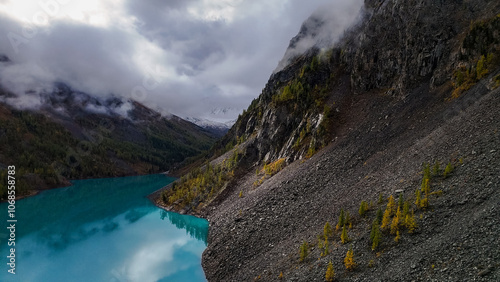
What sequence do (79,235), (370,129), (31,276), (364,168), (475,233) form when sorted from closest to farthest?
(475,233) → (364,168) → (31,276) → (370,129) → (79,235)

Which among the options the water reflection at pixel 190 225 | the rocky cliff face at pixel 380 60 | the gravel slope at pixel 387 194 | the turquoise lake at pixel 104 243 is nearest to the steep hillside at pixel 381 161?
the gravel slope at pixel 387 194

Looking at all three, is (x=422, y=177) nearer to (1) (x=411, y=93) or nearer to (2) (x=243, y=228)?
(2) (x=243, y=228)

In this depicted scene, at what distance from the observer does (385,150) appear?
1407 inches

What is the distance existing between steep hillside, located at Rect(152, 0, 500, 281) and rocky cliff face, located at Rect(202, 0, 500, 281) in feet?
0.48

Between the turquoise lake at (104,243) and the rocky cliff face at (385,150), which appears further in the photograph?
the turquoise lake at (104,243)

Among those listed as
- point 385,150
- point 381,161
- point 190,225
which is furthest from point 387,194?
point 190,225

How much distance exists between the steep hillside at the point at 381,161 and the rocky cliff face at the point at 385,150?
146 millimetres

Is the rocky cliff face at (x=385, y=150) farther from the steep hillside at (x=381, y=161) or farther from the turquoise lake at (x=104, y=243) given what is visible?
the turquoise lake at (x=104, y=243)

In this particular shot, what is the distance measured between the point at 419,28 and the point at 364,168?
2968 cm

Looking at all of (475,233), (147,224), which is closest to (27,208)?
(147,224)

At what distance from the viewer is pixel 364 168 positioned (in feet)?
114

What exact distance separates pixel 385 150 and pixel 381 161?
2.98m

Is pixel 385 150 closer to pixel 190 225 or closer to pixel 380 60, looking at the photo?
pixel 380 60

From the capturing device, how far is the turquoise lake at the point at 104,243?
37688 mm
